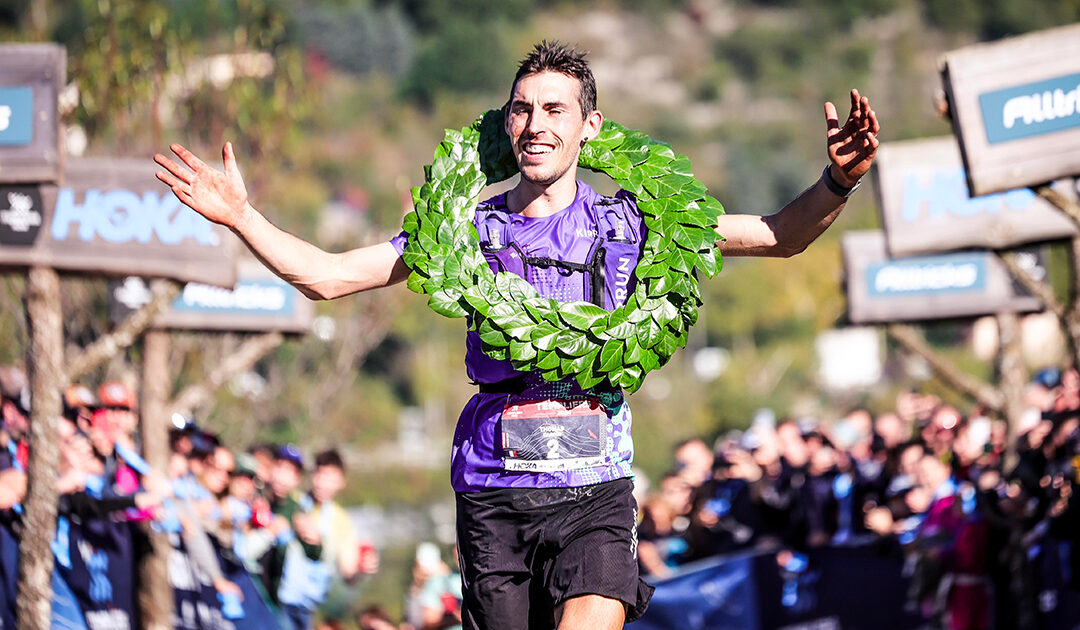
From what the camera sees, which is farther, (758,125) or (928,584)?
(758,125)

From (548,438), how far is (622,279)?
54cm

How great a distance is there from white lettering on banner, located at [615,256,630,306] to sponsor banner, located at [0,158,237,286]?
3.65m

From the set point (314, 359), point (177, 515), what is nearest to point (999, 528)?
point (177, 515)

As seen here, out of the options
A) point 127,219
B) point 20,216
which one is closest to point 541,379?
point 20,216

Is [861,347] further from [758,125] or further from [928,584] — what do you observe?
[928,584]

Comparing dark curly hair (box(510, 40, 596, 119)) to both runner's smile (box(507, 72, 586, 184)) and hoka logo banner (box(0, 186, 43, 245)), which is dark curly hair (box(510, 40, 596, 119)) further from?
hoka logo banner (box(0, 186, 43, 245))

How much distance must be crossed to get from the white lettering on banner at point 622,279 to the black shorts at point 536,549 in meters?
0.56

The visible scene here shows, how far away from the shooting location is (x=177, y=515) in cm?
796

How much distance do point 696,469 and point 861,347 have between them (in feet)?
239

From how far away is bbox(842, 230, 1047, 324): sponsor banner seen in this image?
33.7 ft

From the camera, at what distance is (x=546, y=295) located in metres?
4.37

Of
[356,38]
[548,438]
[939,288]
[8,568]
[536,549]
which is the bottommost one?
[8,568]

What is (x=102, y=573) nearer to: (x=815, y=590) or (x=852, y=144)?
(x=815, y=590)

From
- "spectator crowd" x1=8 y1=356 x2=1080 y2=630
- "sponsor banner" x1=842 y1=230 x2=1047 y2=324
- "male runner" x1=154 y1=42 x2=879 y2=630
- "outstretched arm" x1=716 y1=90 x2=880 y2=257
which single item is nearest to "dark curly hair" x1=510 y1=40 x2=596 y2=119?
"male runner" x1=154 y1=42 x2=879 y2=630
